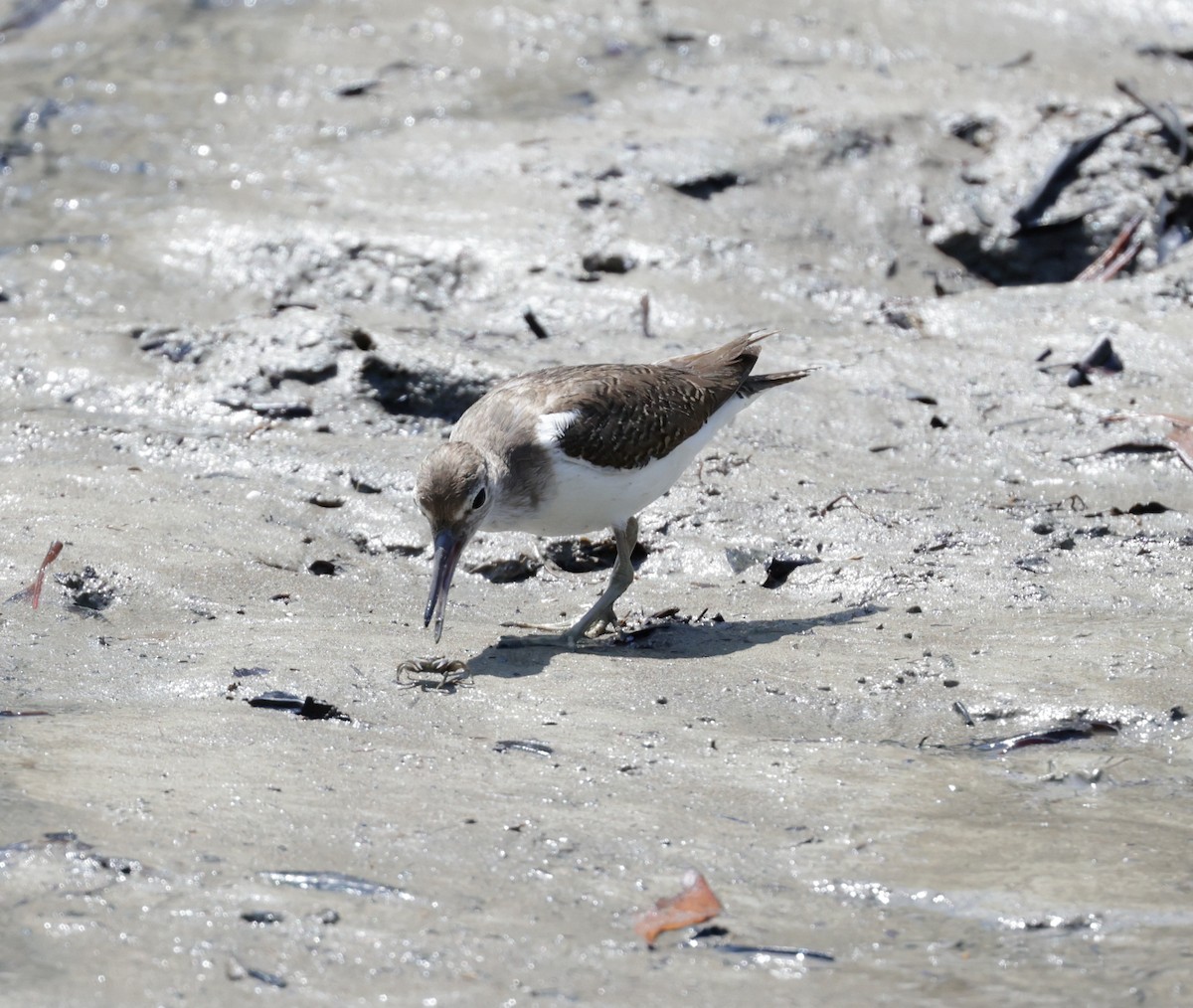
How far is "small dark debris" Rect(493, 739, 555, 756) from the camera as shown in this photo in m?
4.52

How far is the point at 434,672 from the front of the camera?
16.9 feet

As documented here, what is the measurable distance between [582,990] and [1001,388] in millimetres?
5525

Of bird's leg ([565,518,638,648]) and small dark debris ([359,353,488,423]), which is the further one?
small dark debris ([359,353,488,423])

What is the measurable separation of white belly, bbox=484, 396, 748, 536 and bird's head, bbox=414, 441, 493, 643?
0.20 meters

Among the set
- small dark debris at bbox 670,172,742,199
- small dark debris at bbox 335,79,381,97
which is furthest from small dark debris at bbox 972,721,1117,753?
small dark debris at bbox 335,79,381,97

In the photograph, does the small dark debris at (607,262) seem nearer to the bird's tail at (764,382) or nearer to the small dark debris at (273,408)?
the bird's tail at (764,382)

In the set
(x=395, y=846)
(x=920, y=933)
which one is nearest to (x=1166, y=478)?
(x=920, y=933)

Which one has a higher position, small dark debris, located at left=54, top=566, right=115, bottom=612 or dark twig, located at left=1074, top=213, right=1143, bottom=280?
dark twig, located at left=1074, top=213, right=1143, bottom=280

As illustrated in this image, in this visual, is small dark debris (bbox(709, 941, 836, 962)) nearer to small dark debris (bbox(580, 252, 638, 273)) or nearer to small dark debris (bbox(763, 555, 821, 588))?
small dark debris (bbox(763, 555, 821, 588))

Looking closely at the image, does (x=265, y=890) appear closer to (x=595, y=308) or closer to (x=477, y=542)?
(x=477, y=542)

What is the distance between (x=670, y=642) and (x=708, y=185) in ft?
16.0

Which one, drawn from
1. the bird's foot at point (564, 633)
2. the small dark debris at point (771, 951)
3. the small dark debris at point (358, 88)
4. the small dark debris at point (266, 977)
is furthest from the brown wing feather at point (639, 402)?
the small dark debris at point (358, 88)

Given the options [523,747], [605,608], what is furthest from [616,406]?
[523,747]

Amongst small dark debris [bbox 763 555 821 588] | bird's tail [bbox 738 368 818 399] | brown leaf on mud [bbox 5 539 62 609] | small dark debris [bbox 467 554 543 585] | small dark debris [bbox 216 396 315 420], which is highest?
bird's tail [bbox 738 368 818 399]
